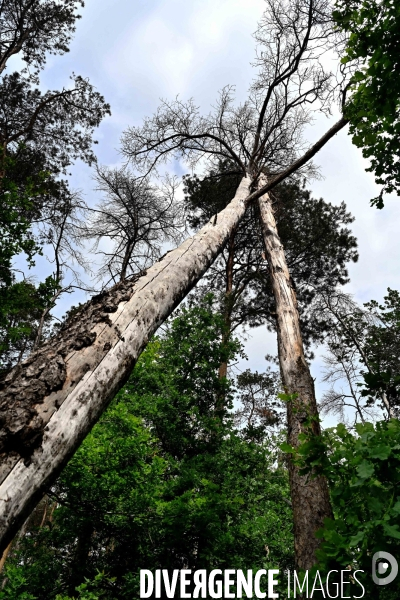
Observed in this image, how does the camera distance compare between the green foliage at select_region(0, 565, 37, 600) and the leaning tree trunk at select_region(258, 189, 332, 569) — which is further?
the green foliage at select_region(0, 565, 37, 600)

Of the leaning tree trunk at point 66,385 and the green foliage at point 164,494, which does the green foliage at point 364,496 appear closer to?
the leaning tree trunk at point 66,385

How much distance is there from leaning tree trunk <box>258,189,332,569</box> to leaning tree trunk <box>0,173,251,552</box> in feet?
3.23

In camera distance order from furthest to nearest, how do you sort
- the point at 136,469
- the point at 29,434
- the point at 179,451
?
1. the point at 179,451
2. the point at 136,469
3. the point at 29,434

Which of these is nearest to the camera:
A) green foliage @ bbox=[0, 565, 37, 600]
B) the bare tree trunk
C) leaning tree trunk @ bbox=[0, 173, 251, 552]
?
leaning tree trunk @ bbox=[0, 173, 251, 552]

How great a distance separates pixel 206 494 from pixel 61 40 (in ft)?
37.2

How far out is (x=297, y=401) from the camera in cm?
366

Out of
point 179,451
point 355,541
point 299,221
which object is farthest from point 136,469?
point 299,221

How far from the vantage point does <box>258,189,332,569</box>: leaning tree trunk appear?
3.31 m

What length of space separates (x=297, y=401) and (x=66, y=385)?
8.90 ft

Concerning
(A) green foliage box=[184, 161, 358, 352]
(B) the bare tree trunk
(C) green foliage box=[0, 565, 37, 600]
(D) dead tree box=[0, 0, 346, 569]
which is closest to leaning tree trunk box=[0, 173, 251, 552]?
(D) dead tree box=[0, 0, 346, 569]

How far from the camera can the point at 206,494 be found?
19.1 ft

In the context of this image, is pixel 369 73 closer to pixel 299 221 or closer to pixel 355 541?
pixel 355 541

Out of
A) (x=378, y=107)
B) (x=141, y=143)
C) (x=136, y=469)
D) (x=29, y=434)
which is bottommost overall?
(x=29, y=434)

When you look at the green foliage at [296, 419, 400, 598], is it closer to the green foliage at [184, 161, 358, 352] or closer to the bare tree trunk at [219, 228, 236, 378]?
the bare tree trunk at [219, 228, 236, 378]
